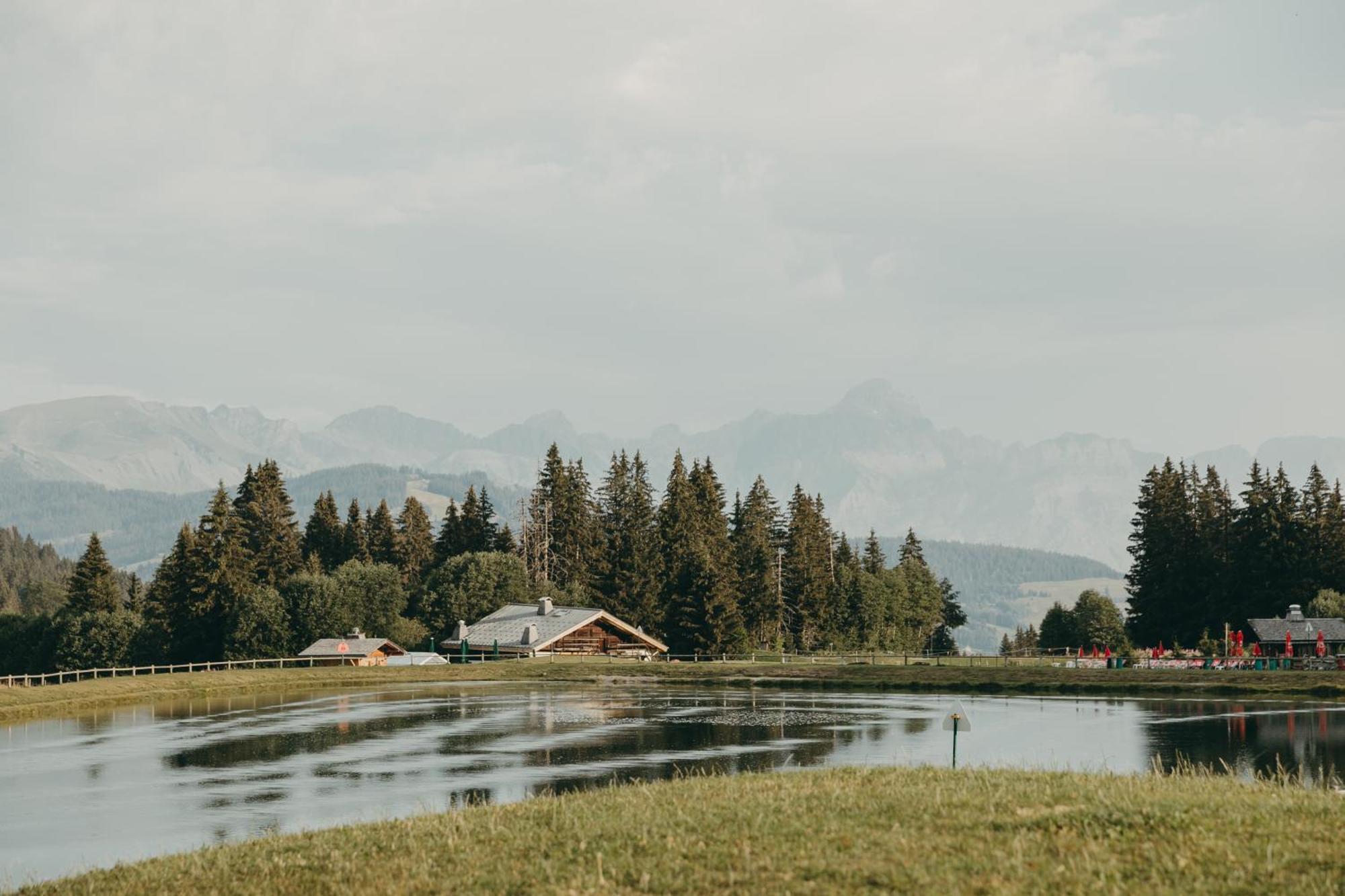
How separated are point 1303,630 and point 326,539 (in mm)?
107506

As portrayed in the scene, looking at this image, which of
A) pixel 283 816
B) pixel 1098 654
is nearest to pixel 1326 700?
pixel 1098 654

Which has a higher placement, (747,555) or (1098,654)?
(747,555)

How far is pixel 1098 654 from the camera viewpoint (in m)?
117

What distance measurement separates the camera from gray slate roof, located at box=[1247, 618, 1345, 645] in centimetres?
11169

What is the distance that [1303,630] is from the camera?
11269cm

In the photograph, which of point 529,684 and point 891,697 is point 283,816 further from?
point 529,684

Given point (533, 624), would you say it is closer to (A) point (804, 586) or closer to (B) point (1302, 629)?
(A) point (804, 586)

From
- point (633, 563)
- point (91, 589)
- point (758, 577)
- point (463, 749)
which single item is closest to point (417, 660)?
point (633, 563)

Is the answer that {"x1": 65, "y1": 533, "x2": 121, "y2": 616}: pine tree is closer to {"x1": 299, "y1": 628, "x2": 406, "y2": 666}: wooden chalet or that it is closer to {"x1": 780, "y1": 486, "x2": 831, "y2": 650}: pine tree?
{"x1": 299, "y1": 628, "x2": 406, "y2": 666}: wooden chalet

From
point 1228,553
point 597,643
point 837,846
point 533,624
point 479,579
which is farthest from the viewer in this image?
point 479,579

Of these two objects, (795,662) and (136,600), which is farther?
(136,600)

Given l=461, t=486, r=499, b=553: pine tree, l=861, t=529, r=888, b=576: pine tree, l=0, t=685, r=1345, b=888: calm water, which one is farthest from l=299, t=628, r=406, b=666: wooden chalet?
Answer: l=861, t=529, r=888, b=576: pine tree

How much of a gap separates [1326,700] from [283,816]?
214 feet

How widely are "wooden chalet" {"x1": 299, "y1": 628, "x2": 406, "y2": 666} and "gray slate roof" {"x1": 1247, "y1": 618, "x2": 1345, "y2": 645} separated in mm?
82029
